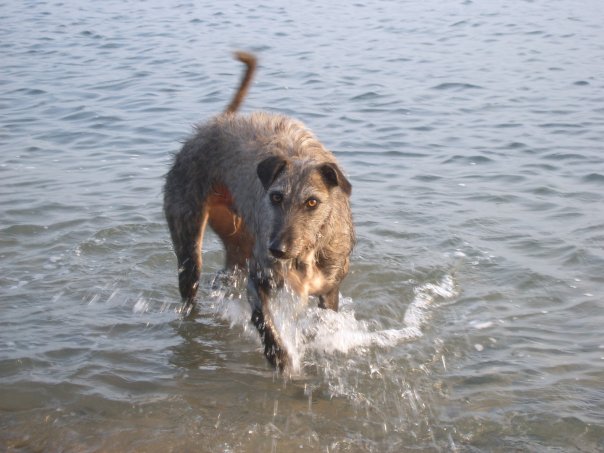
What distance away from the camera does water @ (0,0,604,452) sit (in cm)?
582

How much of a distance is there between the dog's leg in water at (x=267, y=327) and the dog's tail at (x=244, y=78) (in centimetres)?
197

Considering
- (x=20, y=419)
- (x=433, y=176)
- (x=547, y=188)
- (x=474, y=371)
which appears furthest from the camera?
(x=433, y=176)

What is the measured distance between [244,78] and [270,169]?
1753 mm

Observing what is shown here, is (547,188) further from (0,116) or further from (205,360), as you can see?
(0,116)

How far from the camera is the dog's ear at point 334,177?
241 inches

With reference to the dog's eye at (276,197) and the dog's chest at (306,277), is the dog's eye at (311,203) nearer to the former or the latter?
the dog's eye at (276,197)

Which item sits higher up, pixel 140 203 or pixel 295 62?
pixel 140 203

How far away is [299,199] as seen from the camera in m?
5.99

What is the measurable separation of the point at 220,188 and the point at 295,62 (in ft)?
35.4

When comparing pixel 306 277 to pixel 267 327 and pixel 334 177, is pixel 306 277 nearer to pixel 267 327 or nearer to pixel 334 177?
pixel 267 327

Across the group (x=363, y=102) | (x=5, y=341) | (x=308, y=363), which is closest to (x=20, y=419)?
(x=5, y=341)

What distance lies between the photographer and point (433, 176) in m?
10.9

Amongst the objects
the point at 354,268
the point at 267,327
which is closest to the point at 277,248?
the point at 267,327

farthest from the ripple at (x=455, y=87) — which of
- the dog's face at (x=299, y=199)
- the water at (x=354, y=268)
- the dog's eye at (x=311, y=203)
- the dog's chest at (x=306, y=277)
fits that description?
the dog's eye at (x=311, y=203)
